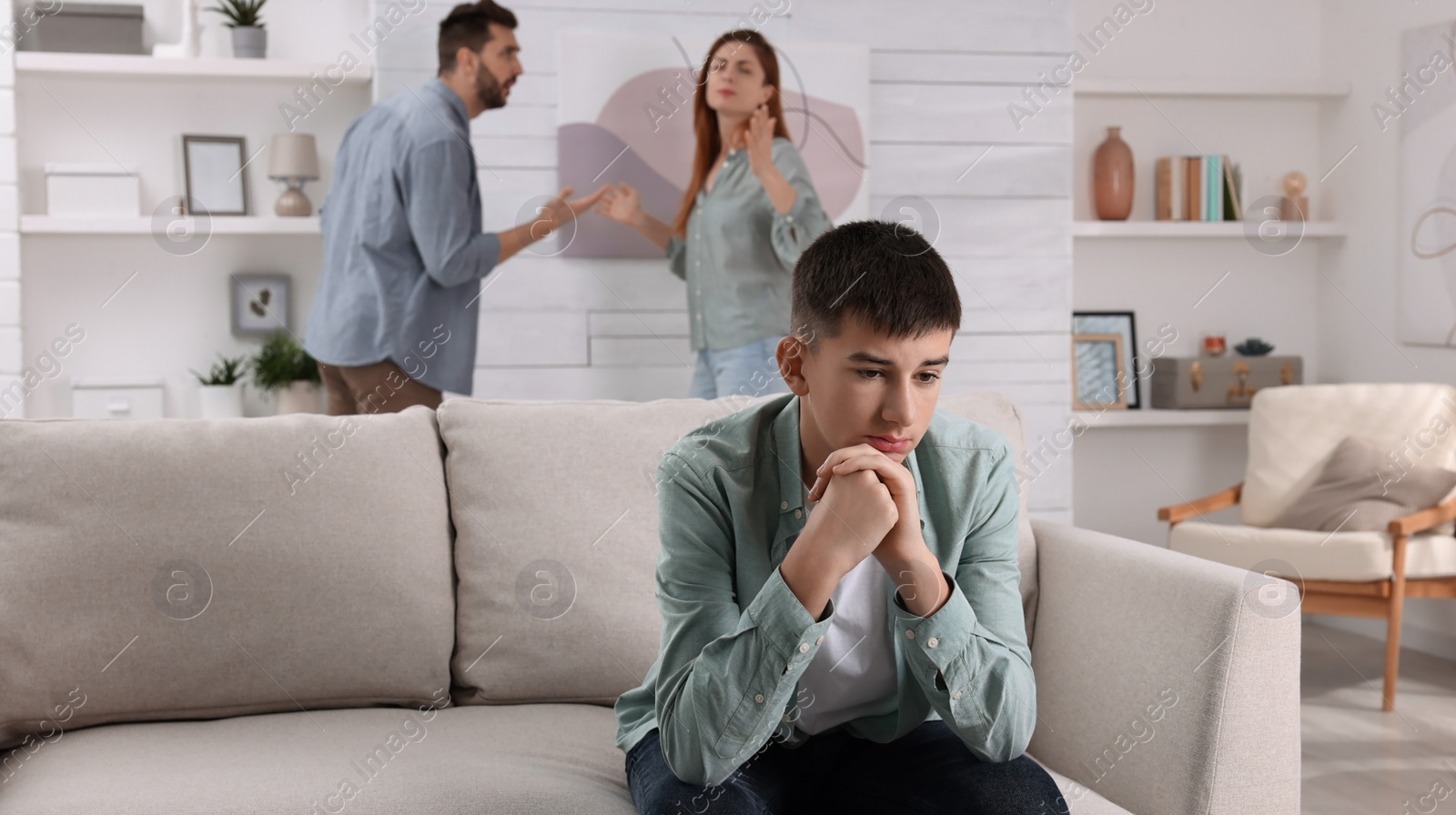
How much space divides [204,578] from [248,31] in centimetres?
227

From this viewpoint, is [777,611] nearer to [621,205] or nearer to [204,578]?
[204,578]

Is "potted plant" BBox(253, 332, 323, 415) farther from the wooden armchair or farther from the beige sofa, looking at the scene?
the wooden armchair

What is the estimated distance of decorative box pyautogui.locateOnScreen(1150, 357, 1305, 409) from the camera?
13.9ft

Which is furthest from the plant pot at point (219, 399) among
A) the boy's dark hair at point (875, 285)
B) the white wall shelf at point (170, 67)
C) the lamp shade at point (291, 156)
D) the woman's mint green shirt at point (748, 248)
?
the boy's dark hair at point (875, 285)

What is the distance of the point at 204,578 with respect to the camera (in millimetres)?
1660

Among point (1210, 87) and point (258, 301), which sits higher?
point (1210, 87)

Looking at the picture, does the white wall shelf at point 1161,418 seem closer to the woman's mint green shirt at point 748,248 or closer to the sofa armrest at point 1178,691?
the woman's mint green shirt at point 748,248

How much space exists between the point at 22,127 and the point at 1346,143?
4.33 meters

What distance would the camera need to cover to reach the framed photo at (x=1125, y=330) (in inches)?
169

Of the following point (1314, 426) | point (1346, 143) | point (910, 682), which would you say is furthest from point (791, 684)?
point (1346, 143)

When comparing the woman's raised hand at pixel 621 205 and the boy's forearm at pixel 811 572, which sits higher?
the woman's raised hand at pixel 621 205

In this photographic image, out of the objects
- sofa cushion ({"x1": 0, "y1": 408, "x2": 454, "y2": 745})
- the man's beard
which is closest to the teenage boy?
sofa cushion ({"x1": 0, "y1": 408, "x2": 454, "y2": 745})

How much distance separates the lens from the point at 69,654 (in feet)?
5.32

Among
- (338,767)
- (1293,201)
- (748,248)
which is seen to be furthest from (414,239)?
(1293,201)
